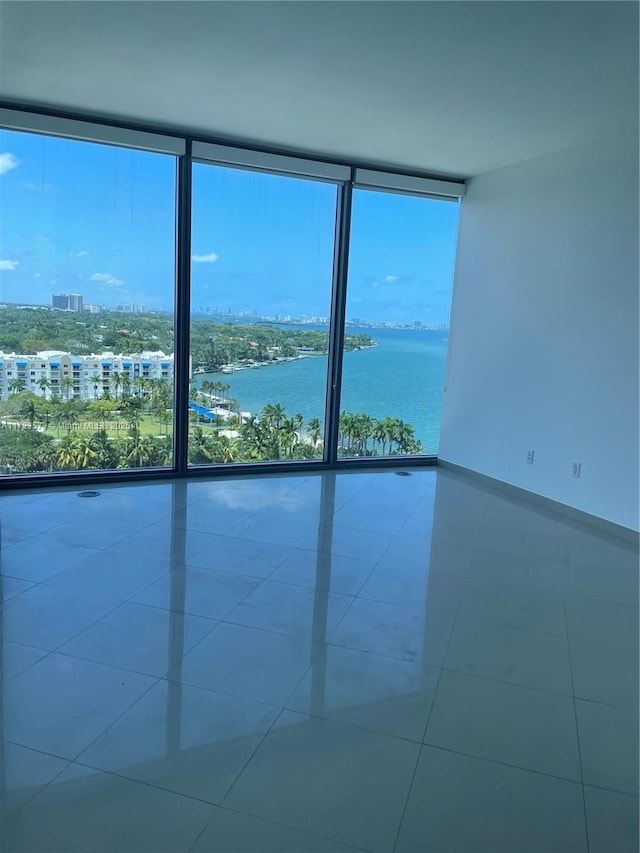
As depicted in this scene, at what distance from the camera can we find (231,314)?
16.6ft

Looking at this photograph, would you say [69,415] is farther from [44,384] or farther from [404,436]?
[404,436]

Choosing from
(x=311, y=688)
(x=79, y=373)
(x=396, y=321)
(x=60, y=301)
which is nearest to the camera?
(x=311, y=688)

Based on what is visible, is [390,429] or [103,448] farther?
[390,429]

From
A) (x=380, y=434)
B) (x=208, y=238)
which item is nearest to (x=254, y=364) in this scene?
(x=208, y=238)

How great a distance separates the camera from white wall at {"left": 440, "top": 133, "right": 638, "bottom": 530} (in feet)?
13.0

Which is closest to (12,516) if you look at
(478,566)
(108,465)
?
(108,465)

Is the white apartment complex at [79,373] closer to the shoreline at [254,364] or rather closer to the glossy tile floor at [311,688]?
the shoreline at [254,364]

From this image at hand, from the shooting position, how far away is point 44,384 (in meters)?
4.52

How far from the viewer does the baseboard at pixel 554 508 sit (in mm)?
3975

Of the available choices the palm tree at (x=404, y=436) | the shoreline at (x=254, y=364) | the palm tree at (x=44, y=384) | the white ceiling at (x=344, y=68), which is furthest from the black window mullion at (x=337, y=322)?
the palm tree at (x=44, y=384)

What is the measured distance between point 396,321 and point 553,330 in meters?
1.54

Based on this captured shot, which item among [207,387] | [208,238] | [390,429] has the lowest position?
[390,429]

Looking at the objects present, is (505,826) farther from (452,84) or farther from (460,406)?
(460,406)

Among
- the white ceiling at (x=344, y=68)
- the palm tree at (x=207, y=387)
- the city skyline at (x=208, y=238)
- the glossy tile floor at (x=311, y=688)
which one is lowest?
the glossy tile floor at (x=311, y=688)
